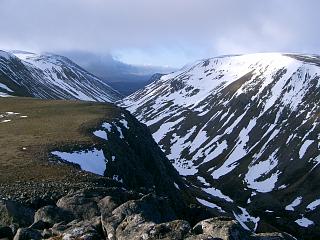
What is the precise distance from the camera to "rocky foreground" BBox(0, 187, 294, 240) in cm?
2169

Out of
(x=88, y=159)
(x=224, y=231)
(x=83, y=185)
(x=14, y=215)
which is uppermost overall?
(x=224, y=231)

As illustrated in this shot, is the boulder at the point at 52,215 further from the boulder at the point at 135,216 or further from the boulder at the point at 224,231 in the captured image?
the boulder at the point at 224,231

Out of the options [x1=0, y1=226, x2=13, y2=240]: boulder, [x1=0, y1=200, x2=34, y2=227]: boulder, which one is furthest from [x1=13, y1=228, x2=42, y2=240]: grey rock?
[x1=0, y1=200, x2=34, y2=227]: boulder

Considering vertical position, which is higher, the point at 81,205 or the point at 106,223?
the point at 106,223

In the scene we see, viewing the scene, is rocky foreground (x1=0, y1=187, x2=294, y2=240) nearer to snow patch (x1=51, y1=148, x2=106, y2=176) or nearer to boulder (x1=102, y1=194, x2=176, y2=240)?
boulder (x1=102, y1=194, x2=176, y2=240)

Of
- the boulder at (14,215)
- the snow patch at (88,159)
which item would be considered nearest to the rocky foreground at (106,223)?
the boulder at (14,215)

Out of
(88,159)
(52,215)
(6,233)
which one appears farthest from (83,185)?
(6,233)

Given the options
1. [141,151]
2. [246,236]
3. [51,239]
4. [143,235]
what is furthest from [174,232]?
[141,151]

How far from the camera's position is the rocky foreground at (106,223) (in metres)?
21.7

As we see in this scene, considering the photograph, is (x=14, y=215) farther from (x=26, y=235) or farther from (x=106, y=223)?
(x=106, y=223)

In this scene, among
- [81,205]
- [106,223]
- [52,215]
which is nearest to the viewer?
[106,223]

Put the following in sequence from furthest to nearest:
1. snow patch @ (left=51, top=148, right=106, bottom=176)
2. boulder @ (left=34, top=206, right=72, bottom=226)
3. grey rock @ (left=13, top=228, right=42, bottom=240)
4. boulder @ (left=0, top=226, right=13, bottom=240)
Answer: snow patch @ (left=51, top=148, right=106, bottom=176) → boulder @ (left=34, top=206, right=72, bottom=226) → boulder @ (left=0, top=226, right=13, bottom=240) → grey rock @ (left=13, top=228, right=42, bottom=240)

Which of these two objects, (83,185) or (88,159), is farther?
(88,159)

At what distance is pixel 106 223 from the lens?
25.0 m
